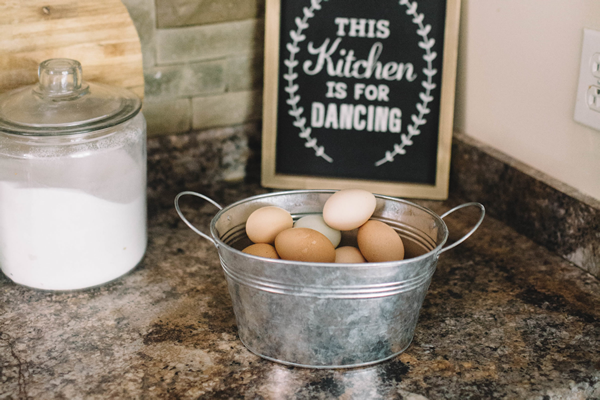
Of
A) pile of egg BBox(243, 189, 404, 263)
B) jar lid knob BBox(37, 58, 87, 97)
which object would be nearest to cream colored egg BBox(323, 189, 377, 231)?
pile of egg BBox(243, 189, 404, 263)

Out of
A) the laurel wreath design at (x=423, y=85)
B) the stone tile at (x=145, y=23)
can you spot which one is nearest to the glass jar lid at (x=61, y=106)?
the stone tile at (x=145, y=23)

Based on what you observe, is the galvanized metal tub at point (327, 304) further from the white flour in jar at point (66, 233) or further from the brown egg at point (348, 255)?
the white flour in jar at point (66, 233)

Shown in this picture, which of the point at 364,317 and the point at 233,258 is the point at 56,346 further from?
the point at 364,317

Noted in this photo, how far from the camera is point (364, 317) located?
740mm

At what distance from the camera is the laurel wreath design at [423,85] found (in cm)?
120

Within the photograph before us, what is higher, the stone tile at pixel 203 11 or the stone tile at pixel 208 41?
the stone tile at pixel 203 11

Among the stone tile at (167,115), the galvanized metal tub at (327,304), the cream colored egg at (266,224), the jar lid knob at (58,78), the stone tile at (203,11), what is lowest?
the galvanized metal tub at (327,304)

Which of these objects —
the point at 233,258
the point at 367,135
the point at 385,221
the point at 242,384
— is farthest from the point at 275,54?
the point at 242,384

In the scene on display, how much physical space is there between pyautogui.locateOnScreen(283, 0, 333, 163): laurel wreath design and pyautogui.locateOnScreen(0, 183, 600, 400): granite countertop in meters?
0.36

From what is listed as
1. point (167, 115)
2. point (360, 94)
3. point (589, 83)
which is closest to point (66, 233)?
point (167, 115)

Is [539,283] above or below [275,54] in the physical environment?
below

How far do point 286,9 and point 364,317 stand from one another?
0.74 m

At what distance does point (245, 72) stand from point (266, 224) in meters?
0.58

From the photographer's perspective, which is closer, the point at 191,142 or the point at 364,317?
the point at 364,317
